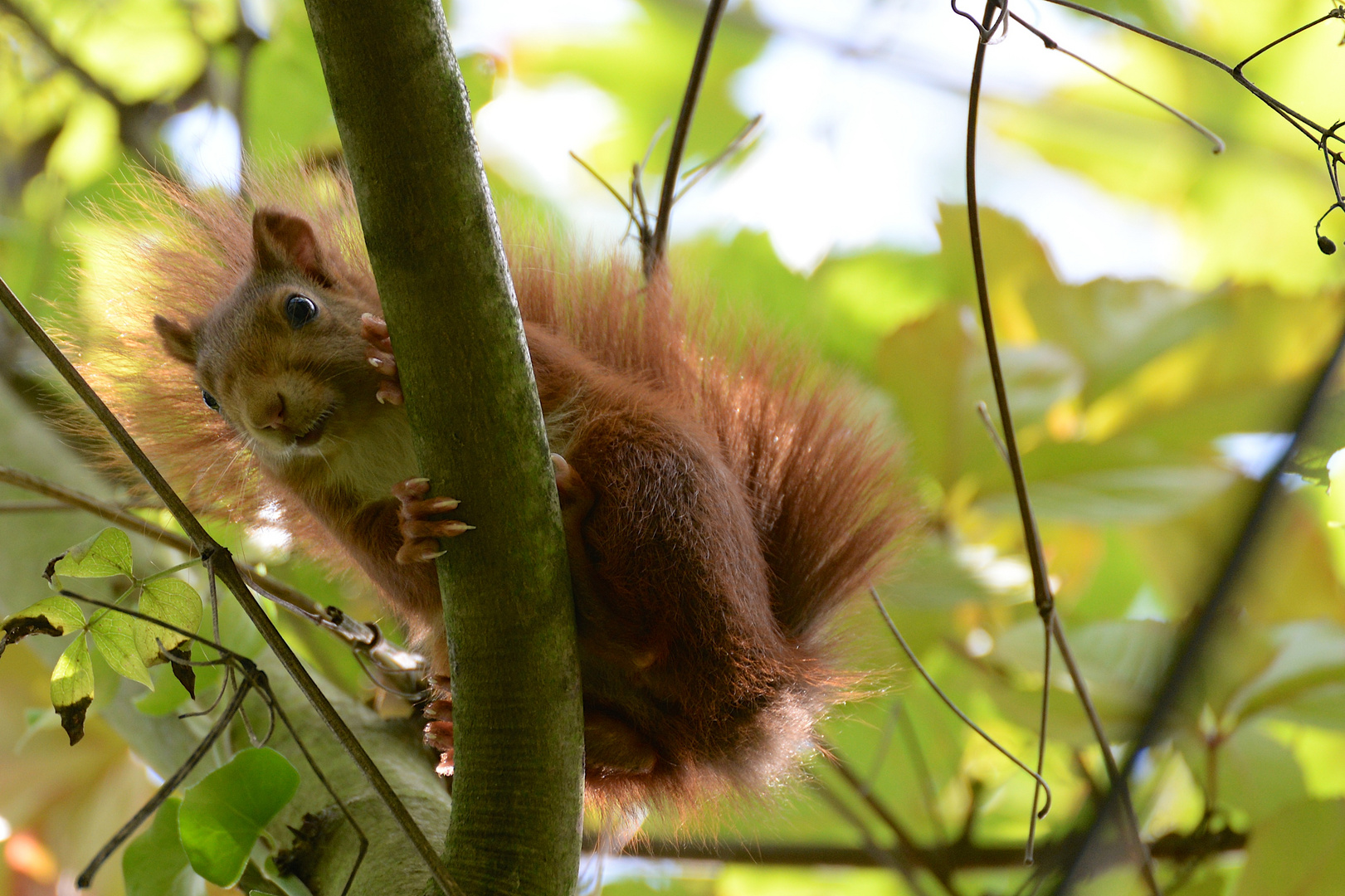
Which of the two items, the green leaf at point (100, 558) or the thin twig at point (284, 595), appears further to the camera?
the thin twig at point (284, 595)

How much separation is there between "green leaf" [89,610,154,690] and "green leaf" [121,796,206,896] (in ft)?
0.82

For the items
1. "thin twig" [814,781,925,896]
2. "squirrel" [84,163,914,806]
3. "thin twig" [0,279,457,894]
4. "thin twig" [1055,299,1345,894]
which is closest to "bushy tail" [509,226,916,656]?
"squirrel" [84,163,914,806]

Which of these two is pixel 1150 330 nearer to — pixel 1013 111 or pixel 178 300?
pixel 1013 111

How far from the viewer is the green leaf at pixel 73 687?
2.92 ft

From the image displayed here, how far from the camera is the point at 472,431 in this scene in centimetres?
87

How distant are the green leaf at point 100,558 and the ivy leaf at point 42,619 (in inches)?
1.0

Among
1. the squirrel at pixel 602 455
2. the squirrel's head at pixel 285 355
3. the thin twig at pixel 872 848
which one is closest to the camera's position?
the squirrel at pixel 602 455

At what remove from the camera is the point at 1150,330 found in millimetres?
1761

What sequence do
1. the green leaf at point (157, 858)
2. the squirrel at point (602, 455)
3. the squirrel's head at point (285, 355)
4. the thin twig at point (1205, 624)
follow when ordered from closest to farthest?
the thin twig at point (1205, 624), the green leaf at point (157, 858), the squirrel at point (602, 455), the squirrel's head at point (285, 355)

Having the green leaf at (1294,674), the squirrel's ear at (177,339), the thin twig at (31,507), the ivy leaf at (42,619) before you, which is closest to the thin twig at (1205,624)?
the ivy leaf at (42,619)

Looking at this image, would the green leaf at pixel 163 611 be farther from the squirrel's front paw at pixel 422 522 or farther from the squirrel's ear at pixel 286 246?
the squirrel's ear at pixel 286 246

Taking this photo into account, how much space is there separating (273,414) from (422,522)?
491mm

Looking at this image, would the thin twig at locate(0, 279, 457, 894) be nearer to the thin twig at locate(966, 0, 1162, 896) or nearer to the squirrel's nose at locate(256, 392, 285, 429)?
the squirrel's nose at locate(256, 392, 285, 429)

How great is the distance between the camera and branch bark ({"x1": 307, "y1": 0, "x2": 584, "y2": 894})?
0.81 meters
